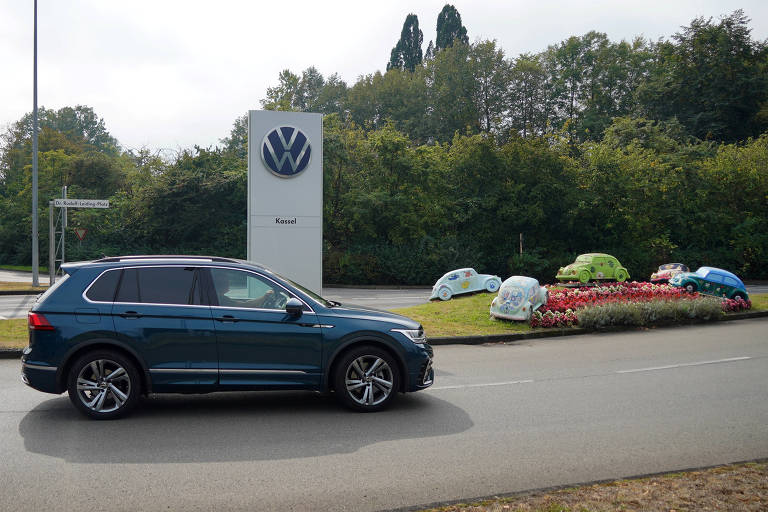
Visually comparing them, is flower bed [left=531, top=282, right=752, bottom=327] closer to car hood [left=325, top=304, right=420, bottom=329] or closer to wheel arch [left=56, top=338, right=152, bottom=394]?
car hood [left=325, top=304, right=420, bottom=329]

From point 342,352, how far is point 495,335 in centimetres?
678

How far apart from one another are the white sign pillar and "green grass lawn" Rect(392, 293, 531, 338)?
310cm

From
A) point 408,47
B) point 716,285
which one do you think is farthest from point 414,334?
point 408,47

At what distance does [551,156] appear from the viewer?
37.2 m

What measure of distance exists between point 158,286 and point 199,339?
0.78 metres

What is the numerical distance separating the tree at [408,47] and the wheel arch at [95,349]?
262 ft

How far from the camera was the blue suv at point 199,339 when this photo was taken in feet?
21.6

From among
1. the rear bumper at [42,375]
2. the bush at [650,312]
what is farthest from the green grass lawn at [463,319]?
the rear bumper at [42,375]

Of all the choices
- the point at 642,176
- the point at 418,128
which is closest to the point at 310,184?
the point at 642,176

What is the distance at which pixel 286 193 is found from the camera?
489 inches

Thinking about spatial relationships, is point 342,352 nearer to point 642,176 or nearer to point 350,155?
point 350,155

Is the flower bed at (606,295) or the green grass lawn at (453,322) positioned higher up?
the flower bed at (606,295)

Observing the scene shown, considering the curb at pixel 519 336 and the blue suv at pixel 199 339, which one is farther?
the curb at pixel 519 336

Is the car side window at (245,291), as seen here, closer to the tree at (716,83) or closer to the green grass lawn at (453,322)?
the green grass lawn at (453,322)
